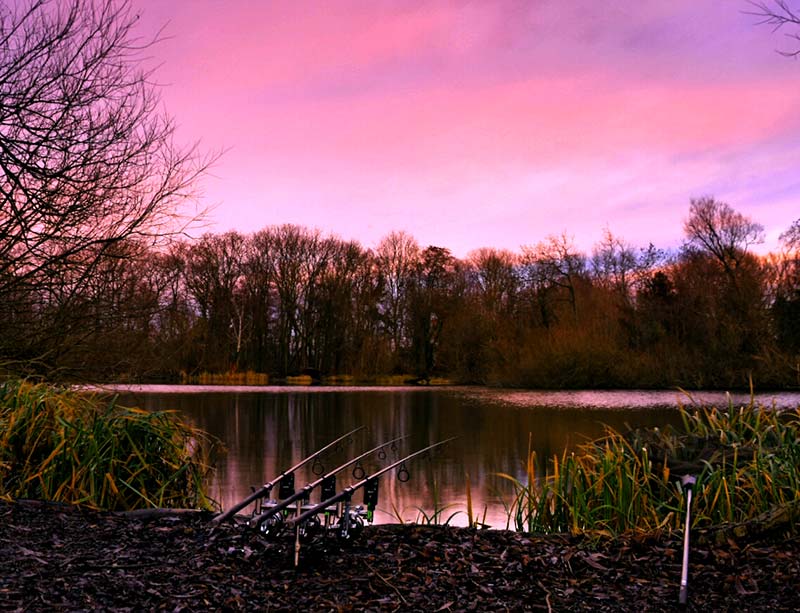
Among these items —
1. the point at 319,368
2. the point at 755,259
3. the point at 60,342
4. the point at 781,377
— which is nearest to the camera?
the point at 60,342

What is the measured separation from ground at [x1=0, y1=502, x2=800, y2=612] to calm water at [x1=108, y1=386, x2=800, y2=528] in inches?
45.7

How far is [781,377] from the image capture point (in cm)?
3127

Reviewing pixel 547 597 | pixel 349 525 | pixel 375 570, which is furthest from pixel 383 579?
pixel 547 597

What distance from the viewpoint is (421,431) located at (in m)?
16.8

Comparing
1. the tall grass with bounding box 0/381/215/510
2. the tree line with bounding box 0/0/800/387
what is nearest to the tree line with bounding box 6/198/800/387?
the tree line with bounding box 0/0/800/387

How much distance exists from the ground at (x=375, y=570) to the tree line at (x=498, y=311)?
20426 millimetres

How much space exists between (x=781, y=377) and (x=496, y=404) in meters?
14.4

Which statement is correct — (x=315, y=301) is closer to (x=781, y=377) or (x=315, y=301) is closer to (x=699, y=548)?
(x=781, y=377)

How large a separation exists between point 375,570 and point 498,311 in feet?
145

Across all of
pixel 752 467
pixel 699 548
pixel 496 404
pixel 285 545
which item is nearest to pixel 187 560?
pixel 285 545

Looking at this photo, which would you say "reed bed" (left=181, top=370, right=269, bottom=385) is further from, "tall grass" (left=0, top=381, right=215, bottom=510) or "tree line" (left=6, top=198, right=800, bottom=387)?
"tall grass" (left=0, top=381, right=215, bottom=510)

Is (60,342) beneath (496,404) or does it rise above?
above

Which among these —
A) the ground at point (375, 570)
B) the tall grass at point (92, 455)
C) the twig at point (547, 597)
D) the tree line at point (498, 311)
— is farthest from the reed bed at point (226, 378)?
the twig at point (547, 597)

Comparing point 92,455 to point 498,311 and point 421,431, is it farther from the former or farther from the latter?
point 498,311
